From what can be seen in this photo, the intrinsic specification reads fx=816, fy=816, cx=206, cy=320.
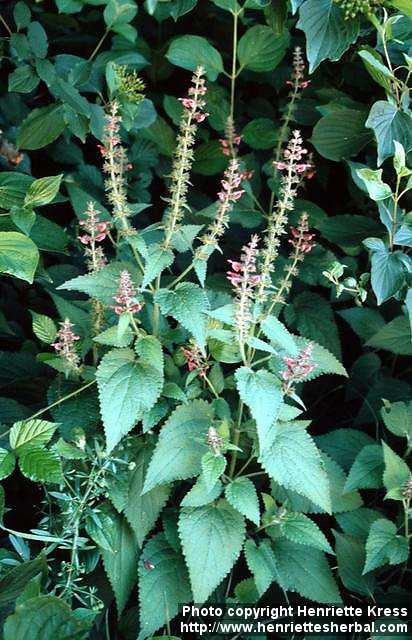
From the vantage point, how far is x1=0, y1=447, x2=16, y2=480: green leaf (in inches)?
59.0

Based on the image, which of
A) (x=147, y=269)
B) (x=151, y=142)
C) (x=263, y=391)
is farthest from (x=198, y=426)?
(x=151, y=142)

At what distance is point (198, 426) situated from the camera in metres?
1.61

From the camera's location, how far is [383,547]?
164cm

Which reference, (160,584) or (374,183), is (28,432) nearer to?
(160,584)

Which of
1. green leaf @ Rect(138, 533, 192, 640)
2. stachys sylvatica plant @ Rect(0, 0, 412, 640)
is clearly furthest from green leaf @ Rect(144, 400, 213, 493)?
green leaf @ Rect(138, 533, 192, 640)

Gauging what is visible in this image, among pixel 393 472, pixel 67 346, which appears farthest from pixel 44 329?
pixel 393 472

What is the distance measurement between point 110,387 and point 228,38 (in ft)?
4.82

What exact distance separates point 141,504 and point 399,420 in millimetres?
583

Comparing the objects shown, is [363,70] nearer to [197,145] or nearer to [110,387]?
[197,145]

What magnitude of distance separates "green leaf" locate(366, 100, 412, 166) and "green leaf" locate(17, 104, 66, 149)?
2.63 feet

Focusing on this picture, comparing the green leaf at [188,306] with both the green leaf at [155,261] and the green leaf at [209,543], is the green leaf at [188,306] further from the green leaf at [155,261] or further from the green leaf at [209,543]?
the green leaf at [209,543]

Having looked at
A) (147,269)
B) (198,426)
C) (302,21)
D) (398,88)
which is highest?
(302,21)

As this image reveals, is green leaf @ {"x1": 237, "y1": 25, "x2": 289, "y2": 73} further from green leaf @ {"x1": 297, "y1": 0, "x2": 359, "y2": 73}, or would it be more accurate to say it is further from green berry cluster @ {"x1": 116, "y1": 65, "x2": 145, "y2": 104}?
green leaf @ {"x1": 297, "y1": 0, "x2": 359, "y2": 73}

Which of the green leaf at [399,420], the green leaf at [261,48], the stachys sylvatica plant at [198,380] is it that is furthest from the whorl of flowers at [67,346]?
the green leaf at [261,48]
